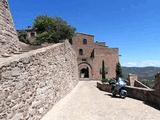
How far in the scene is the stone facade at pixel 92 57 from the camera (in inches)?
2003

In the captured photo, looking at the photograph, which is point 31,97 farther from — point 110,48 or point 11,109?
point 110,48

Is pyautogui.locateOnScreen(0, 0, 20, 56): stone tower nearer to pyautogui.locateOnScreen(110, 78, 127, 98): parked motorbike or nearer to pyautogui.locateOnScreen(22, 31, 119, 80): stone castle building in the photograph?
pyautogui.locateOnScreen(110, 78, 127, 98): parked motorbike

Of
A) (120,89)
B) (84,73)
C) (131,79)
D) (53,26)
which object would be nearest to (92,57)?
(84,73)

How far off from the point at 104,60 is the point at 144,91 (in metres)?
39.9

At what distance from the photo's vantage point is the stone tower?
10.0 m

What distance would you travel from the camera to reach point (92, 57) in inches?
2077

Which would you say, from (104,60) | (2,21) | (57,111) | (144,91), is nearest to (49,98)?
(57,111)

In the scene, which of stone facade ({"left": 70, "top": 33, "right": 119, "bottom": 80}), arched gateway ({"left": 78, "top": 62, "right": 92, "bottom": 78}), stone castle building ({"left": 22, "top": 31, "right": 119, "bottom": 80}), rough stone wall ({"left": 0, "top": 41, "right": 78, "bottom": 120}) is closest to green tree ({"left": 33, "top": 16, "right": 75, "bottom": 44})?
stone castle building ({"left": 22, "top": 31, "right": 119, "bottom": 80})

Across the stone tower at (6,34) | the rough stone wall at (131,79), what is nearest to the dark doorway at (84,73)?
the rough stone wall at (131,79)

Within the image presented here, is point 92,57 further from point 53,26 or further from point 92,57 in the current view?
point 53,26

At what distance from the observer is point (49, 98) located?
10047mm

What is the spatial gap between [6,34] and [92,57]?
42423 mm

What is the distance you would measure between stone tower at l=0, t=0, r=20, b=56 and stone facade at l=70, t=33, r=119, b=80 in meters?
38.7

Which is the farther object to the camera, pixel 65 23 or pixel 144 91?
pixel 65 23
